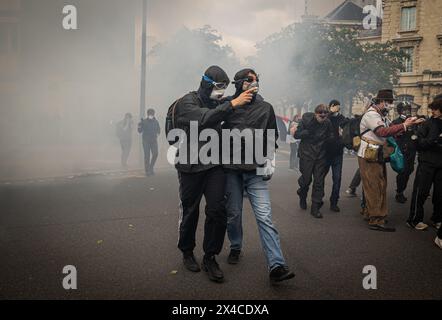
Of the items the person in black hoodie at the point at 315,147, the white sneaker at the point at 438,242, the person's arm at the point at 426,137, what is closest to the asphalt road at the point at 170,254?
the white sneaker at the point at 438,242

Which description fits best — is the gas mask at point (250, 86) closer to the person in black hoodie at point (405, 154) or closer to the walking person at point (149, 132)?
the person in black hoodie at point (405, 154)

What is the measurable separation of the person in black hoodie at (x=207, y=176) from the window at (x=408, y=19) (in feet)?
105

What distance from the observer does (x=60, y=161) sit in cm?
1091

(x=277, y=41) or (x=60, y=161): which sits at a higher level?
(x=277, y=41)

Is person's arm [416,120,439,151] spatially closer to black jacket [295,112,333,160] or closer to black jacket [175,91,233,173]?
black jacket [295,112,333,160]

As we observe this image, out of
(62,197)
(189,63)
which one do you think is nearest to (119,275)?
(62,197)

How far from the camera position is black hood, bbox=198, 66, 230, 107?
3090mm

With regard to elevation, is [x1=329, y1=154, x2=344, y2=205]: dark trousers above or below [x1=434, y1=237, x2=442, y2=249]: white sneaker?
above

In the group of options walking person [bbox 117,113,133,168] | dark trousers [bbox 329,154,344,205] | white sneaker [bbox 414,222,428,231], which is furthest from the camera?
walking person [bbox 117,113,133,168]

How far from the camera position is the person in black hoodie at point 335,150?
17.7 ft

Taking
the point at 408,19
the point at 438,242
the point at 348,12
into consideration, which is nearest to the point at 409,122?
the point at 438,242

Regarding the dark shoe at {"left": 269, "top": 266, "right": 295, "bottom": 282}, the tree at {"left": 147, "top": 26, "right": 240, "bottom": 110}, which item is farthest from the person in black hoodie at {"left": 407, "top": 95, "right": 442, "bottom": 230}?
the tree at {"left": 147, "top": 26, "right": 240, "bottom": 110}
